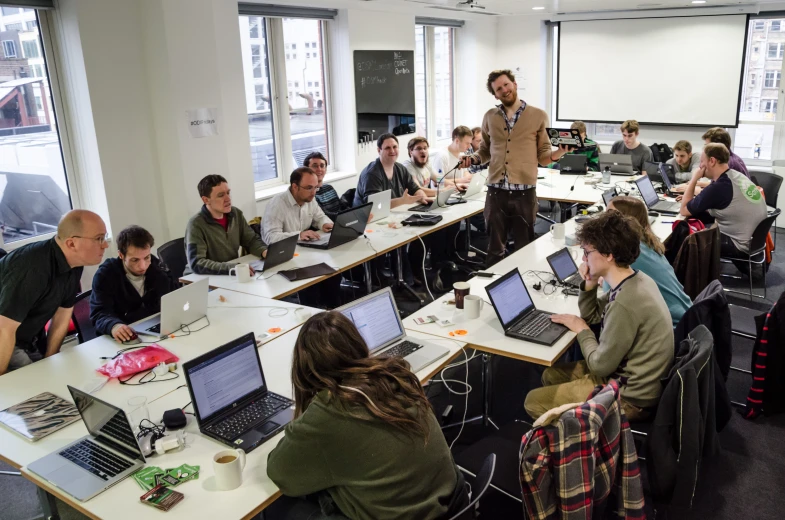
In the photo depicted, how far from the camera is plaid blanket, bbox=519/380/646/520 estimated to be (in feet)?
6.63

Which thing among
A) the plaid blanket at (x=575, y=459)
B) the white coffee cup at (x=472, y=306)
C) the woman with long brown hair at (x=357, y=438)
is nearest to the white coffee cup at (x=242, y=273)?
the white coffee cup at (x=472, y=306)

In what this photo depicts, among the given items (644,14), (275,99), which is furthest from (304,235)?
(644,14)

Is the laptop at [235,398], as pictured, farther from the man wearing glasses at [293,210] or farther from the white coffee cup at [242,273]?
the man wearing glasses at [293,210]

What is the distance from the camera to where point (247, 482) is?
207 centimetres

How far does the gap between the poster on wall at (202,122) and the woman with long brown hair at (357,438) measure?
3.88m

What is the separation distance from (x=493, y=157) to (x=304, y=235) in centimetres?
174

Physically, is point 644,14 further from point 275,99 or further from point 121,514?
point 121,514

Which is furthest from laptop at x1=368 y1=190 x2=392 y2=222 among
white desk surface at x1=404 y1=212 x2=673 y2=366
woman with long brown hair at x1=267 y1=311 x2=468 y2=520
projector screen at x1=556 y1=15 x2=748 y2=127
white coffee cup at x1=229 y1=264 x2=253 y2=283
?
projector screen at x1=556 y1=15 x2=748 y2=127

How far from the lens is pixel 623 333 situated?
268cm

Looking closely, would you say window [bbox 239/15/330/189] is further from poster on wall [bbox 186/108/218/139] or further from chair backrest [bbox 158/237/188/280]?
chair backrest [bbox 158/237/188/280]

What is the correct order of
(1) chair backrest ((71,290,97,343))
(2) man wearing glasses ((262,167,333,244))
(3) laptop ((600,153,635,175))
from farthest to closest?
1. (3) laptop ((600,153,635,175))
2. (2) man wearing glasses ((262,167,333,244))
3. (1) chair backrest ((71,290,97,343))

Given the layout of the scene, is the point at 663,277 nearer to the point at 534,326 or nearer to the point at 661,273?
the point at 661,273

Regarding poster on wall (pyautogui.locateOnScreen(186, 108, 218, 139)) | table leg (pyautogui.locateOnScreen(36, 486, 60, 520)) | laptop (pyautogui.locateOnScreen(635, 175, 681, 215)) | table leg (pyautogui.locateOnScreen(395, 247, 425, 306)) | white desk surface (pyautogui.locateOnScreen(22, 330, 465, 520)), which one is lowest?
table leg (pyautogui.locateOnScreen(395, 247, 425, 306))

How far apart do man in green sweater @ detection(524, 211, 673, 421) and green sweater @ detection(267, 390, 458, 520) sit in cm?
115
